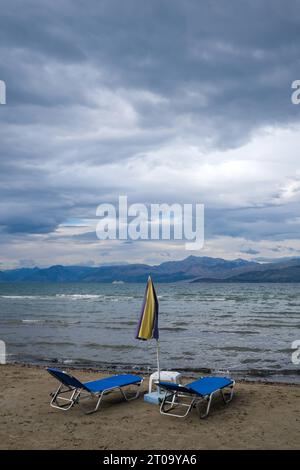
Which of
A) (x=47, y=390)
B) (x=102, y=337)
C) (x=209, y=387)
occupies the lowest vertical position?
(x=102, y=337)

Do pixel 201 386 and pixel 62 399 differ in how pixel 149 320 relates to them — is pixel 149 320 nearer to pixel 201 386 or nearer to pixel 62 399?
pixel 201 386

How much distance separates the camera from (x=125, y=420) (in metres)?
7.85

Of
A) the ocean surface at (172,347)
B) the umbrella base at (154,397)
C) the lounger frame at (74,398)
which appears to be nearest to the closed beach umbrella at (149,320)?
the lounger frame at (74,398)

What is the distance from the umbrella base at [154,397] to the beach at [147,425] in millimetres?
164

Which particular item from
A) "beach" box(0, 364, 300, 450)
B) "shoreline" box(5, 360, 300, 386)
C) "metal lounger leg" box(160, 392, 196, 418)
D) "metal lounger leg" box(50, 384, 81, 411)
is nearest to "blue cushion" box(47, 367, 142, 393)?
"metal lounger leg" box(50, 384, 81, 411)

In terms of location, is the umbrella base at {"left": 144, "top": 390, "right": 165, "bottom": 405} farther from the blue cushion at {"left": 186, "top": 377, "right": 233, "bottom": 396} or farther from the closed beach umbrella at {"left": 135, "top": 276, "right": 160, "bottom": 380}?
the closed beach umbrella at {"left": 135, "top": 276, "right": 160, "bottom": 380}

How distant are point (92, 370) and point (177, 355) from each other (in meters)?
4.63

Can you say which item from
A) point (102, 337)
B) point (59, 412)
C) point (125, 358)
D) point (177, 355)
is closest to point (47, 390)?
point (59, 412)

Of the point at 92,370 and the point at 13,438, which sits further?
→ the point at 92,370

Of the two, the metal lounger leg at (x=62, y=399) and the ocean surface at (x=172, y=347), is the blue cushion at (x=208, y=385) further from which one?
the ocean surface at (x=172, y=347)

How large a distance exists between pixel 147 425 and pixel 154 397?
155 centimetres
